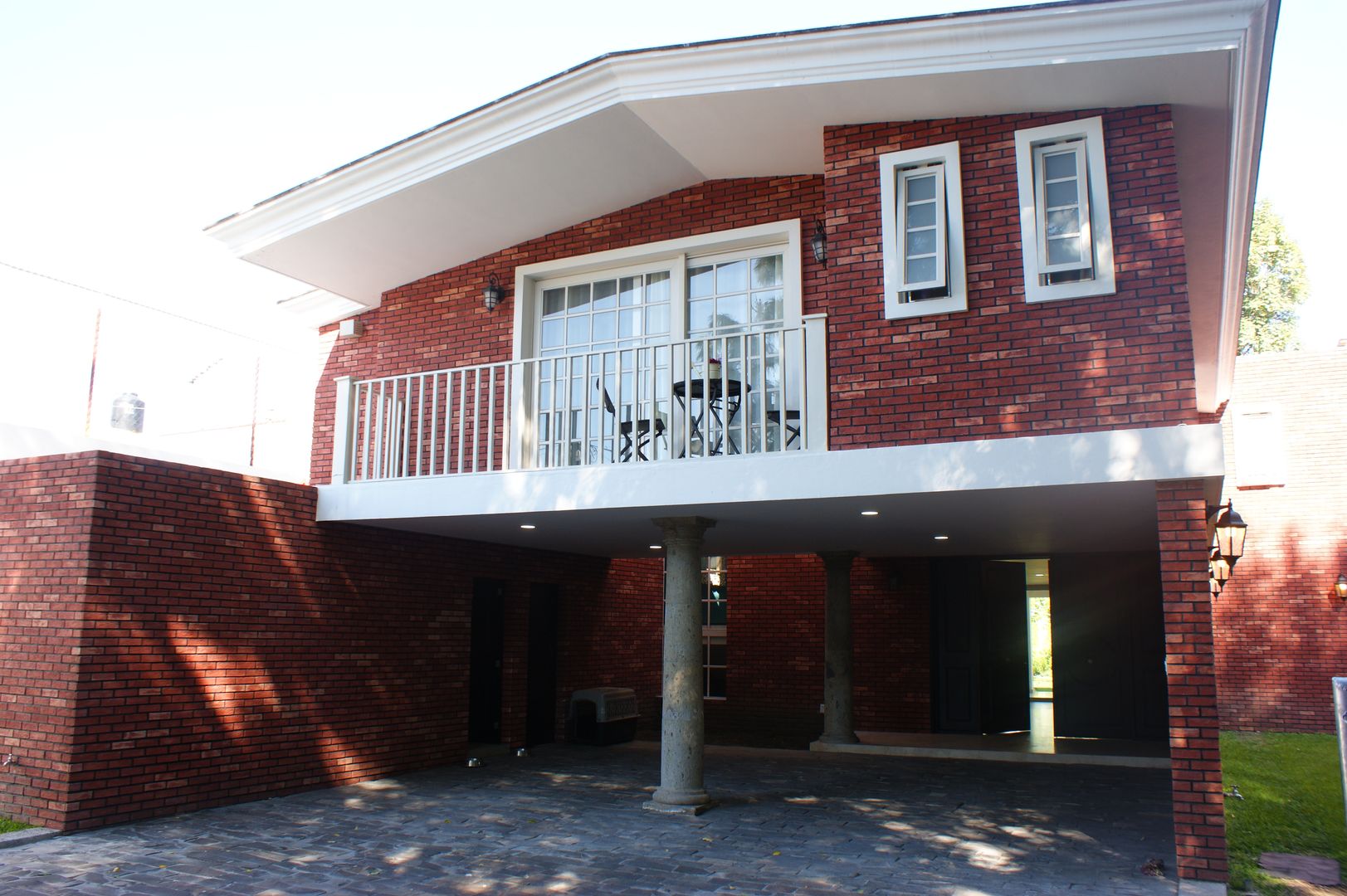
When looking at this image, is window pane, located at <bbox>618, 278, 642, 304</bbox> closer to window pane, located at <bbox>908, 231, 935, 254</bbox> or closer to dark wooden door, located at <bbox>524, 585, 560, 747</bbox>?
window pane, located at <bbox>908, 231, 935, 254</bbox>

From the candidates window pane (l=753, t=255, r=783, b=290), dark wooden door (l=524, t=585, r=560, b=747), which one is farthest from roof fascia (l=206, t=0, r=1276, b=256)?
dark wooden door (l=524, t=585, r=560, b=747)

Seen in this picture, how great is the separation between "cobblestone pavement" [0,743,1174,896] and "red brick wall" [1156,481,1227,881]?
39 centimetres

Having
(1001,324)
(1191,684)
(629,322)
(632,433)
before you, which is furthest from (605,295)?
(1191,684)

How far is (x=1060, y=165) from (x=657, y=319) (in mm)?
4242

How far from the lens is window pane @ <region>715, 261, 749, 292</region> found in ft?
31.9

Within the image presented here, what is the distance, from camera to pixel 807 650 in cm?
1481

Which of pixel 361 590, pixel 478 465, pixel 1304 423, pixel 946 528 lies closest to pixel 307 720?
pixel 361 590

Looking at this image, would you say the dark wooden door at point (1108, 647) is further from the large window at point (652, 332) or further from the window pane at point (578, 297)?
the window pane at point (578, 297)

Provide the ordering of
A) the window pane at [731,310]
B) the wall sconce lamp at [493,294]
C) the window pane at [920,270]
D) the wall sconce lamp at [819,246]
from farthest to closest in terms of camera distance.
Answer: the wall sconce lamp at [493,294] < the window pane at [731,310] < the wall sconce lamp at [819,246] < the window pane at [920,270]

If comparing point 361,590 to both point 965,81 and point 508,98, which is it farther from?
point 965,81

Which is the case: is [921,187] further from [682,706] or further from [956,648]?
[956,648]

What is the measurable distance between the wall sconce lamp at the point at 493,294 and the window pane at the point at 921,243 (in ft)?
16.0

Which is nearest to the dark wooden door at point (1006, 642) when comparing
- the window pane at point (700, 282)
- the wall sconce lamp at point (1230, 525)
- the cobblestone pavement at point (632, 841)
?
the wall sconce lamp at point (1230, 525)

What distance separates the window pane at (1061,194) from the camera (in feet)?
23.7
